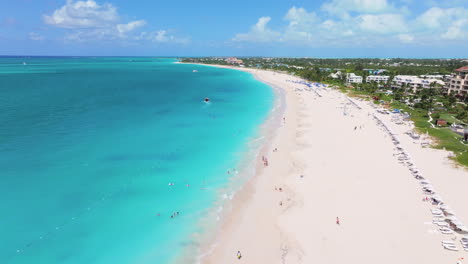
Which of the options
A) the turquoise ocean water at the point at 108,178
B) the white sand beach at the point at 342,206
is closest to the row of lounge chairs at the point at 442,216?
the white sand beach at the point at 342,206

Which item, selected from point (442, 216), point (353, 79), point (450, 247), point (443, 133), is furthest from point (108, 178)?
point (353, 79)

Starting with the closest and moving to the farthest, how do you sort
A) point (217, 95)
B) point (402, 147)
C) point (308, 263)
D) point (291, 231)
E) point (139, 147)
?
1. point (308, 263)
2. point (291, 231)
3. point (402, 147)
4. point (139, 147)
5. point (217, 95)

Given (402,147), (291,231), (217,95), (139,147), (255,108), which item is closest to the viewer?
(291,231)

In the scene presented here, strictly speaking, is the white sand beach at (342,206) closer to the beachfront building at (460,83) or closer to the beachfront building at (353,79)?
the beachfront building at (460,83)

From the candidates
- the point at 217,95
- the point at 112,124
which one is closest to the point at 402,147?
the point at 112,124

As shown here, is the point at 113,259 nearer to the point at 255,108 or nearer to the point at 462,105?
the point at 255,108

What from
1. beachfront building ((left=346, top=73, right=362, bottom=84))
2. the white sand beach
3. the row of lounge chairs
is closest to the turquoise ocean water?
the white sand beach
